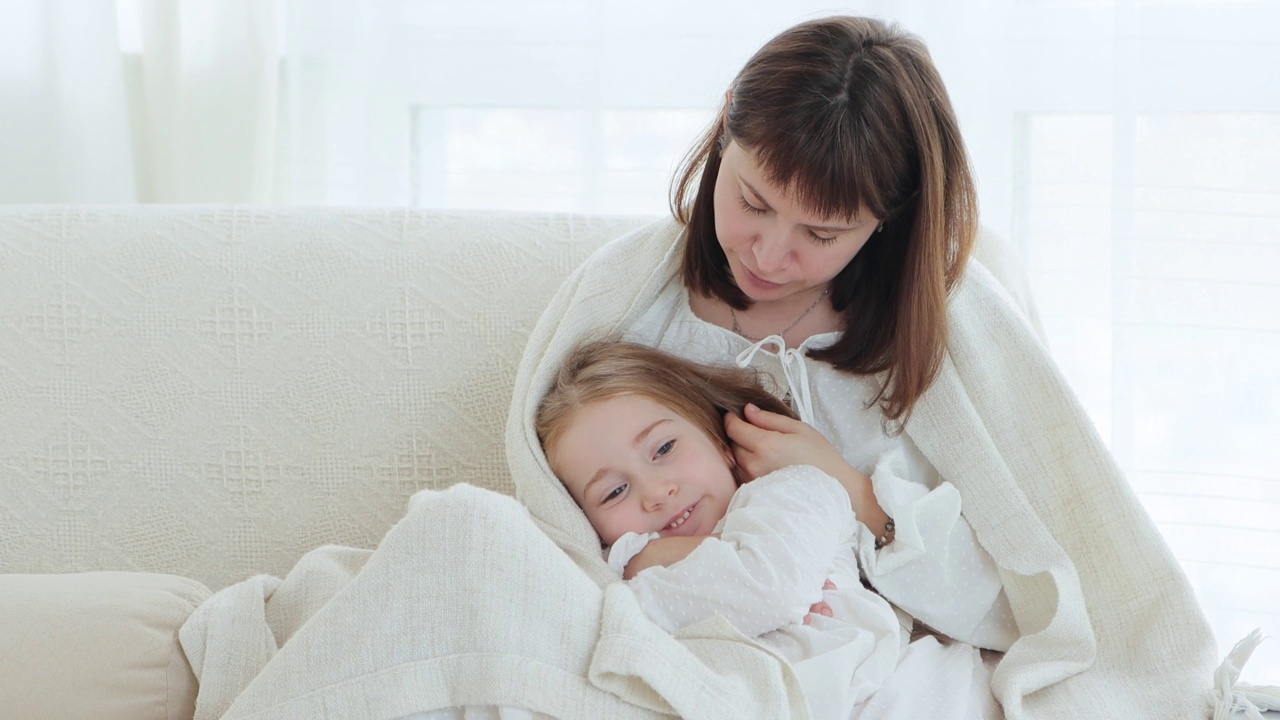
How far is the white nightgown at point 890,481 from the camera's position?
1321 millimetres

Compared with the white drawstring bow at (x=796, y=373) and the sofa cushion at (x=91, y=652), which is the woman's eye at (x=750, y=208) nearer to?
the white drawstring bow at (x=796, y=373)

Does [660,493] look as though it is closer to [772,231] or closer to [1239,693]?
[772,231]

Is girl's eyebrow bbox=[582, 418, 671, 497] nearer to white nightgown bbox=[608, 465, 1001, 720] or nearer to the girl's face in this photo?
the girl's face

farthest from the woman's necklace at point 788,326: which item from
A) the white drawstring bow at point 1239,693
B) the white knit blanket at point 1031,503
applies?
the white drawstring bow at point 1239,693

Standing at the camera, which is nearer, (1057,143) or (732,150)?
(732,150)

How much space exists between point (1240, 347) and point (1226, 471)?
222mm

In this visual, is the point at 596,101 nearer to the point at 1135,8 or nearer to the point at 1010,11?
the point at 1010,11

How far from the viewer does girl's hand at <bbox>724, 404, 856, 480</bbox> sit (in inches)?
52.7

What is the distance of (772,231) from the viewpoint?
1270 millimetres

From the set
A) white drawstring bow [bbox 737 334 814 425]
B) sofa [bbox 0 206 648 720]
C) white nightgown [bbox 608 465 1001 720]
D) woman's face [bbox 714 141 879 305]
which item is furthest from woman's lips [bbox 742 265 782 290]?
sofa [bbox 0 206 648 720]

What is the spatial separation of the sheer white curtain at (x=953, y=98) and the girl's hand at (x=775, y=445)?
2.84 feet

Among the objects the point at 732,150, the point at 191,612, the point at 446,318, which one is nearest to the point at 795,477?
the point at 732,150

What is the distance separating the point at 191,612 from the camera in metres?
1.18

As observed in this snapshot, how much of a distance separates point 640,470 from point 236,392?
0.58m
